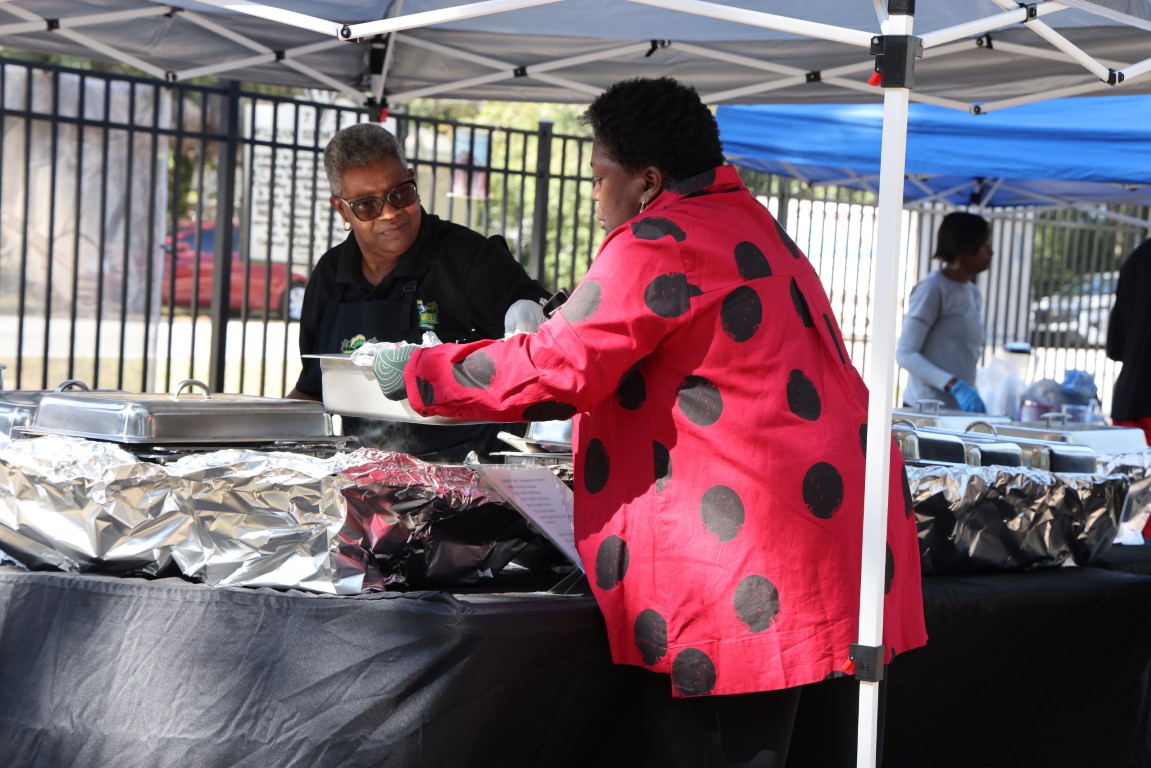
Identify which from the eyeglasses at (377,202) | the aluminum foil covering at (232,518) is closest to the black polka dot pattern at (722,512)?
the aluminum foil covering at (232,518)

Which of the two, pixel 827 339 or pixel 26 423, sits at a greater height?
pixel 827 339

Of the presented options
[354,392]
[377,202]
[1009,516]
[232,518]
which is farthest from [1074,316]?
[232,518]

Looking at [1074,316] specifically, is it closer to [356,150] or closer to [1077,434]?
[1077,434]

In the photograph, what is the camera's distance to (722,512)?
1.61 meters

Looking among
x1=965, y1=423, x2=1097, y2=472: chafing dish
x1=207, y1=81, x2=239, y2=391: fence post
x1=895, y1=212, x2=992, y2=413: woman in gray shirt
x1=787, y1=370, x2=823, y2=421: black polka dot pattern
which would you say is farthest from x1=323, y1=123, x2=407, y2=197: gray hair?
x1=207, y1=81, x2=239, y2=391: fence post

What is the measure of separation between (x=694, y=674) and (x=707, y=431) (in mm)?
317

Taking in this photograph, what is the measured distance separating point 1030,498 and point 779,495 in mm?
1076

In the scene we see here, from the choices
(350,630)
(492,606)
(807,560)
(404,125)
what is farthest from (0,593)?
(404,125)

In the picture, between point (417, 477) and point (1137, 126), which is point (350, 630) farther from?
point (1137, 126)

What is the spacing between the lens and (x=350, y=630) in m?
1.75

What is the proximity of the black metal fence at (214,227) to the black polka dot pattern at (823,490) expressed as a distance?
3.42 meters

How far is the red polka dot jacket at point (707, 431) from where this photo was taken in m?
1.59

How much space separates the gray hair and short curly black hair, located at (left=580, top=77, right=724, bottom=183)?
1.09 metres

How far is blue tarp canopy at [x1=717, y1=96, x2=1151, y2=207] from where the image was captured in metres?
5.11
